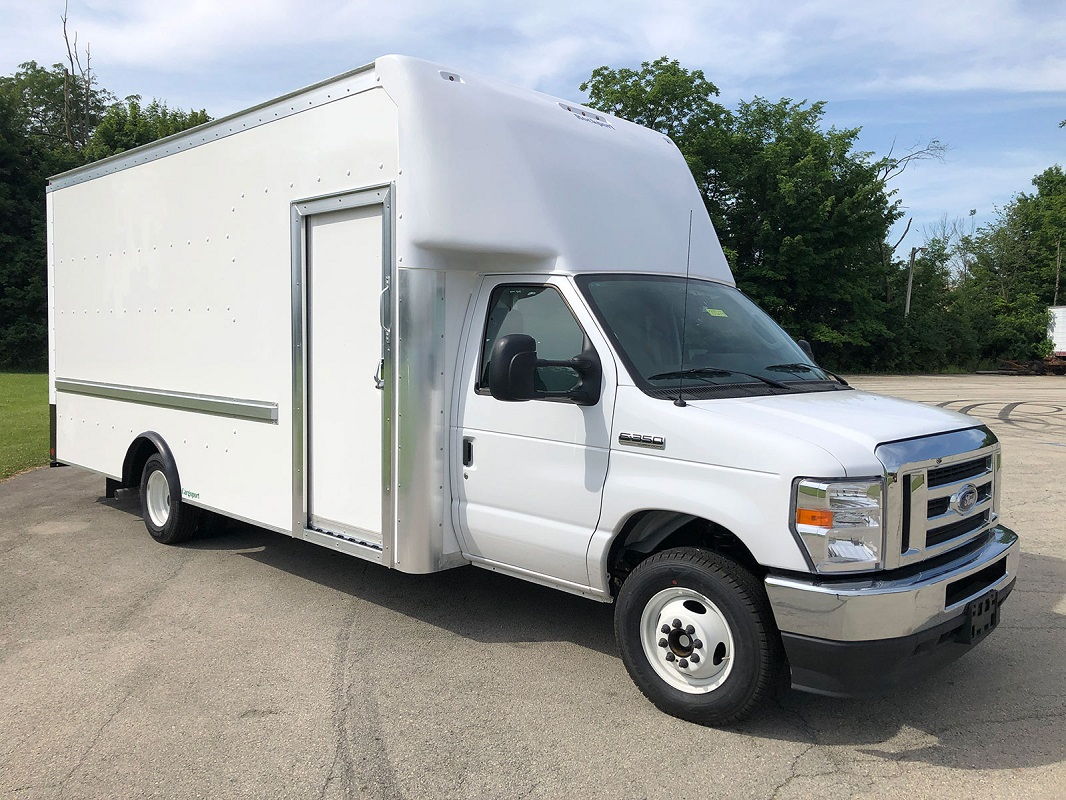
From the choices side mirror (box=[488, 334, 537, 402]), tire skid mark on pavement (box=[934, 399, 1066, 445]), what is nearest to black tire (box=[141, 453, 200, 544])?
side mirror (box=[488, 334, 537, 402])

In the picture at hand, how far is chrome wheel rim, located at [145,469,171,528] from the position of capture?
7.44 m

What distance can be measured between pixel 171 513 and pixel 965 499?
19.5ft

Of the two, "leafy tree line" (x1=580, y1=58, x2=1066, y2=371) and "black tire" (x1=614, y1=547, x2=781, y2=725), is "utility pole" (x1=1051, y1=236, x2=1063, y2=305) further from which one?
"black tire" (x1=614, y1=547, x2=781, y2=725)

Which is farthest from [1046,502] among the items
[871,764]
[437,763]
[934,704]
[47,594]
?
[47,594]

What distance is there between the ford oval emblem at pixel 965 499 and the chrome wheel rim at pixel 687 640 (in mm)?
1214

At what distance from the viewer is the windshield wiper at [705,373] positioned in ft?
14.7

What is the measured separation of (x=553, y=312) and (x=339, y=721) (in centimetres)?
238

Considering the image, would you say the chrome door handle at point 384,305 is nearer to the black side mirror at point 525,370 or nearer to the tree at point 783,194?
the black side mirror at point 525,370

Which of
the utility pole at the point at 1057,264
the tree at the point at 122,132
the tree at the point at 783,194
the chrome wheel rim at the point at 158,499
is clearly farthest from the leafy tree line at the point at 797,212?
the chrome wheel rim at the point at 158,499

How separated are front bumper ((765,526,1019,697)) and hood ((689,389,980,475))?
515 mm

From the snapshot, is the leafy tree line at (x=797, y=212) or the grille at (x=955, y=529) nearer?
the grille at (x=955, y=529)

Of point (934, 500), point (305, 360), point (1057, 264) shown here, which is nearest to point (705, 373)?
point (934, 500)

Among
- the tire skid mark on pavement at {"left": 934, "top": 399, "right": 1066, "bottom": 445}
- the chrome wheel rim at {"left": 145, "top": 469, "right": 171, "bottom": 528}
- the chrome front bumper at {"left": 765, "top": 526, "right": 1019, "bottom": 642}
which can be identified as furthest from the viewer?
the tire skid mark on pavement at {"left": 934, "top": 399, "right": 1066, "bottom": 445}

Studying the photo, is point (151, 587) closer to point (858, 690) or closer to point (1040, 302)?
point (858, 690)
